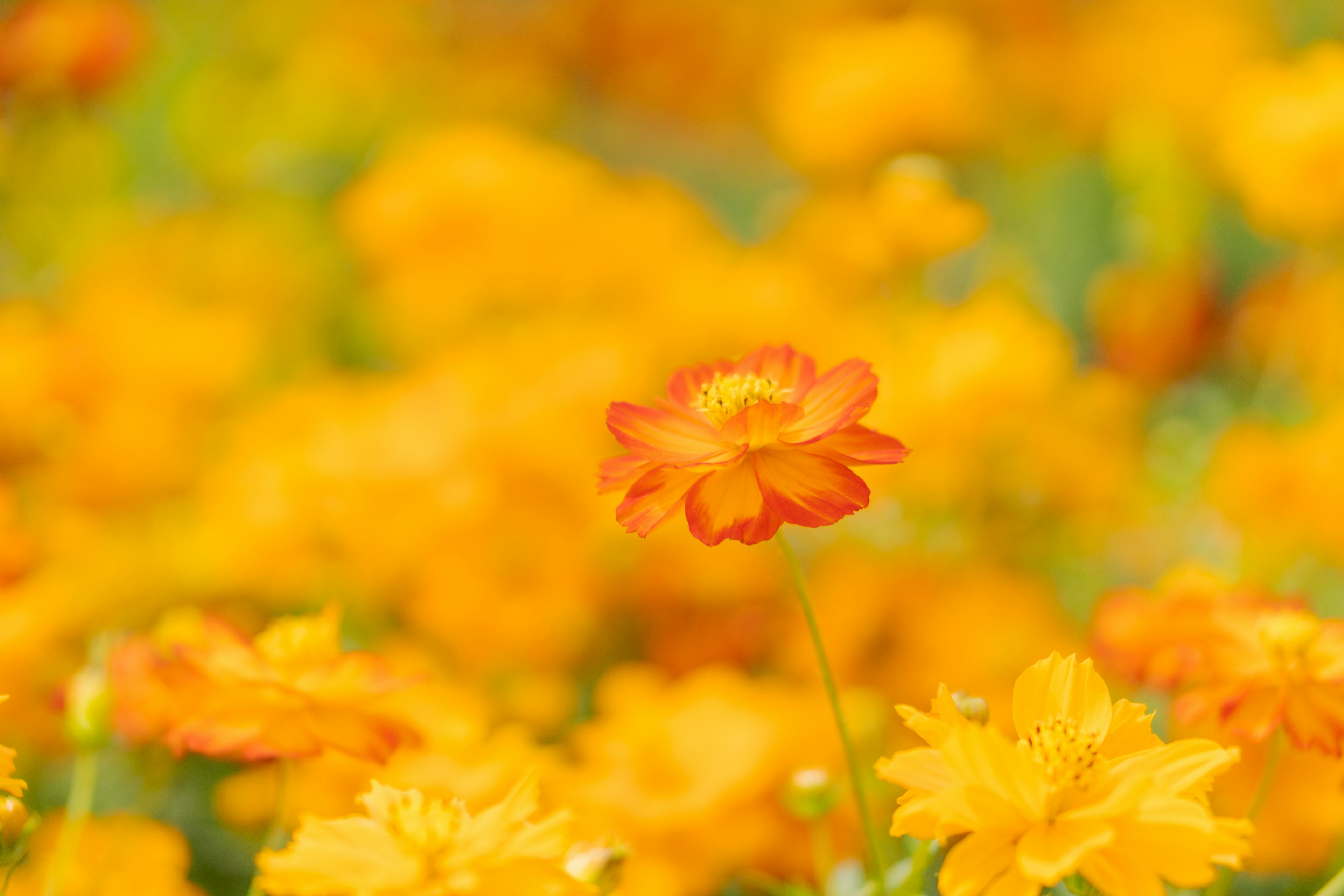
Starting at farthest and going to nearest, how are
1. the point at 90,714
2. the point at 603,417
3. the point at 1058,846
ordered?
1. the point at 603,417
2. the point at 90,714
3. the point at 1058,846

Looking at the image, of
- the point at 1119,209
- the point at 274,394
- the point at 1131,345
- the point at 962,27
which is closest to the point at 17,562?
the point at 274,394

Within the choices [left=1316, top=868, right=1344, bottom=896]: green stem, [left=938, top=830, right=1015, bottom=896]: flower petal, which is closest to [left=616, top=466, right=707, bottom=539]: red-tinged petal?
[left=938, top=830, right=1015, bottom=896]: flower petal

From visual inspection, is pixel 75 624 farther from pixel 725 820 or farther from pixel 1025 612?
pixel 1025 612

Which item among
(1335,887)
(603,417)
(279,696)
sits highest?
(603,417)

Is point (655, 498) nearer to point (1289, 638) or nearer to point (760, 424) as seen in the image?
point (760, 424)

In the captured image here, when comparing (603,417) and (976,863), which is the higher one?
(603,417)

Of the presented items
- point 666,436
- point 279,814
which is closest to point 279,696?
point 279,814

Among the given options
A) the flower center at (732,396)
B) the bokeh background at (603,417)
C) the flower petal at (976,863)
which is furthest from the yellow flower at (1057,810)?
the bokeh background at (603,417)
